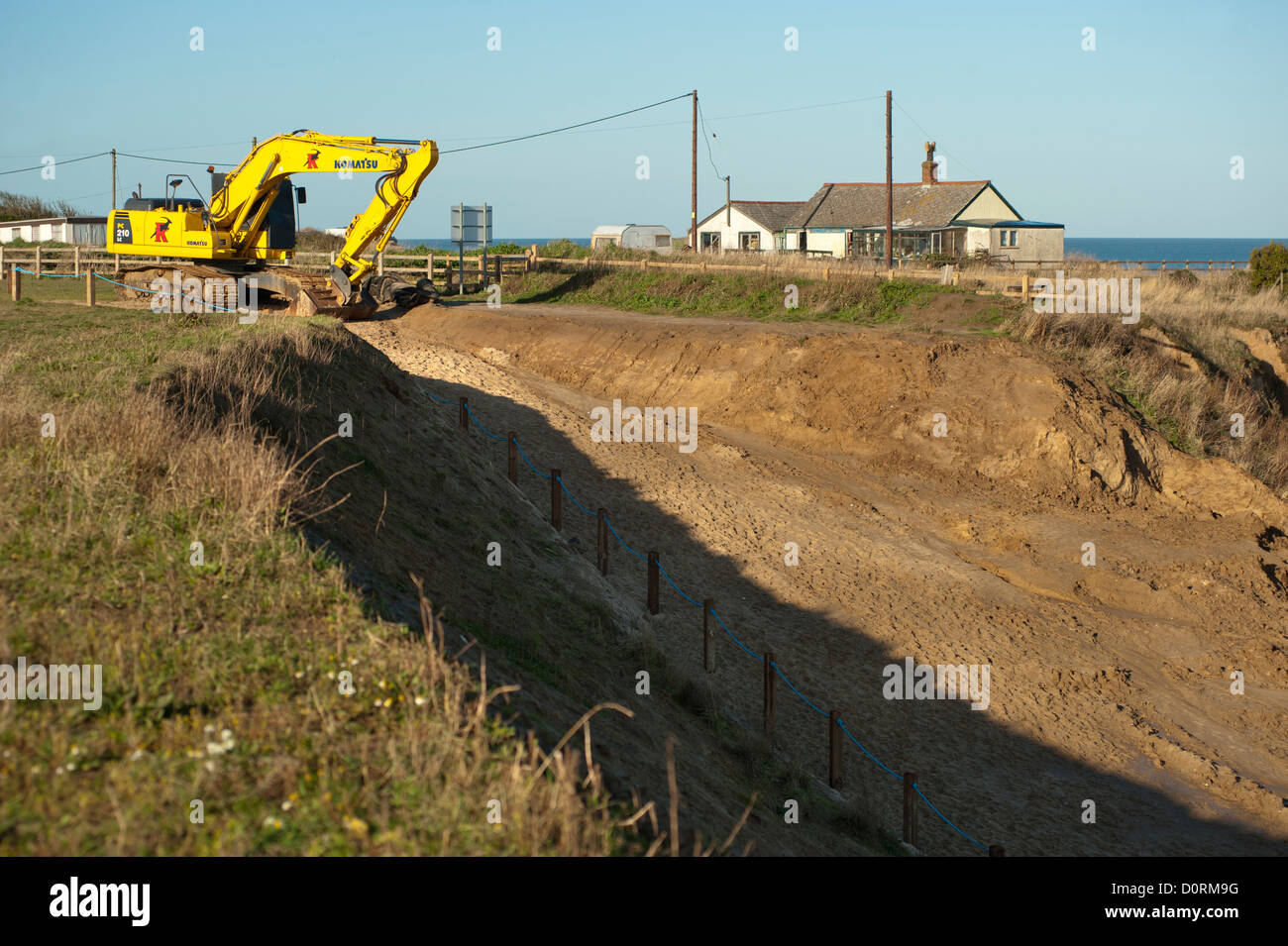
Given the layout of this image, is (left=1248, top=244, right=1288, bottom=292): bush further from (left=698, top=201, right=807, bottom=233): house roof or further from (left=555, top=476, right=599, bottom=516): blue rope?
(left=555, top=476, right=599, bottom=516): blue rope

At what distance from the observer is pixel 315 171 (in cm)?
2517

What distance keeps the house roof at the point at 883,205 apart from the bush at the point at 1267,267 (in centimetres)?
1552

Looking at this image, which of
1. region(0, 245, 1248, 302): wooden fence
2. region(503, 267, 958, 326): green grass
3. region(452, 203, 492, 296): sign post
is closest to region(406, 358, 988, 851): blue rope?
region(503, 267, 958, 326): green grass

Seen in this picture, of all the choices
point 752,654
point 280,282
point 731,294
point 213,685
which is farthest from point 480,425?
Answer: point 731,294

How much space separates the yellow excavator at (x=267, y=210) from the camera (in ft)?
82.0

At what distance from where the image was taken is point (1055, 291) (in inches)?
1094

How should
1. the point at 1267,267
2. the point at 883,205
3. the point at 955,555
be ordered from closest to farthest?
the point at 955,555 < the point at 1267,267 < the point at 883,205

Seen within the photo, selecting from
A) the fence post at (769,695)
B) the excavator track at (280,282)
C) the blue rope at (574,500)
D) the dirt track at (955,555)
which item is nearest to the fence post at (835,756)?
the dirt track at (955,555)

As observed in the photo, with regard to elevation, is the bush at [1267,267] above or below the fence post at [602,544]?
above

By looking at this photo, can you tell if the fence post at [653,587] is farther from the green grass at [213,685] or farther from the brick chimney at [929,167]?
the brick chimney at [929,167]

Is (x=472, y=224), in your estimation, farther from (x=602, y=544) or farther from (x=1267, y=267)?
(x=1267, y=267)

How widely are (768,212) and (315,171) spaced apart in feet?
133

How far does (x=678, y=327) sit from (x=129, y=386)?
17762mm
